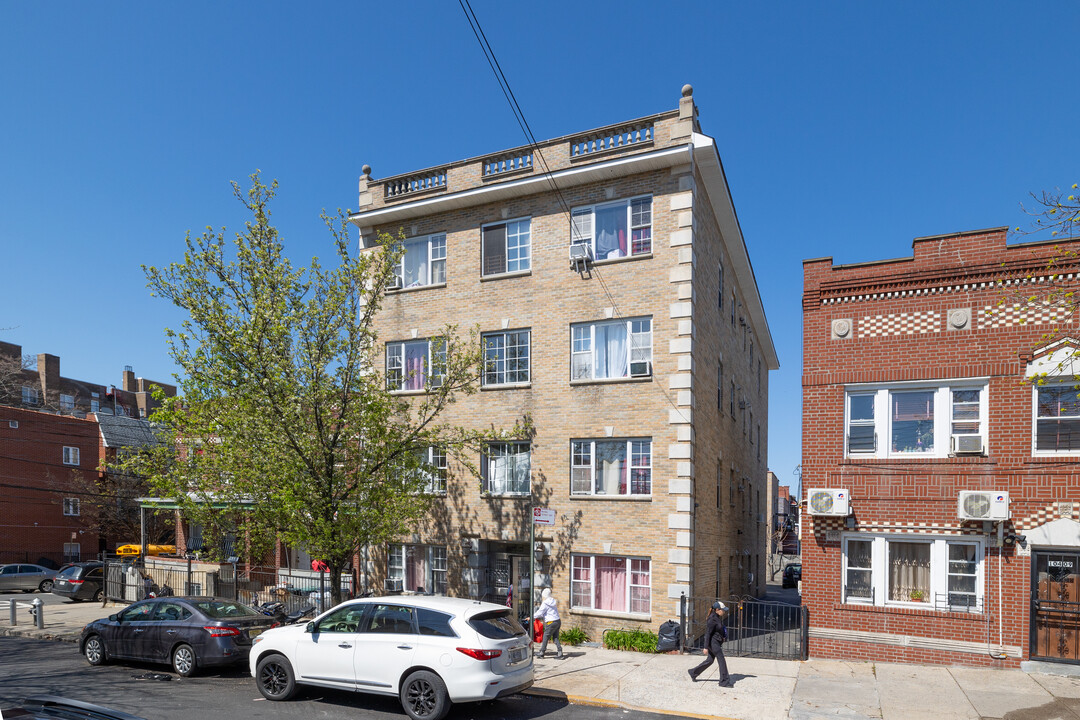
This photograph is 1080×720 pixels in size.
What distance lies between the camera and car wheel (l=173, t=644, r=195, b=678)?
43.9 ft

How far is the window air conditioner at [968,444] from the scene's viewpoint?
1436 cm

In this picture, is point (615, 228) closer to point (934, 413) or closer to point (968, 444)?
point (934, 413)

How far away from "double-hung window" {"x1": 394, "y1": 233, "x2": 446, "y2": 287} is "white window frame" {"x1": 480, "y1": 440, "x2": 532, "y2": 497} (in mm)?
5056

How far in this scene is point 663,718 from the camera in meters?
11.1

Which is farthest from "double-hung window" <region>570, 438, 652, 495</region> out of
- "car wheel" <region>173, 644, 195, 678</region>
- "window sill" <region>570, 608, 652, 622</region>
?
"car wheel" <region>173, 644, 195, 678</region>

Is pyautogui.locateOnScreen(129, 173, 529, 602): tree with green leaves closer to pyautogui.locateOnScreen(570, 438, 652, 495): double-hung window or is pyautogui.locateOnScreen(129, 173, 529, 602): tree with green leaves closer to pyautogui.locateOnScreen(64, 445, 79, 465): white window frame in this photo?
pyautogui.locateOnScreen(570, 438, 652, 495): double-hung window

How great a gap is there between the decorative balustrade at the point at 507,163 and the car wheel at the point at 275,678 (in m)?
13.2

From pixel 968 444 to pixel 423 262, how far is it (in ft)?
46.9

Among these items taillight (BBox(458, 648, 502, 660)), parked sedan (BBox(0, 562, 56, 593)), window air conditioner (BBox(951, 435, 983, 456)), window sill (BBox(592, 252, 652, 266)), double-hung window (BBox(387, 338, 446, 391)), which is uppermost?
window sill (BBox(592, 252, 652, 266))

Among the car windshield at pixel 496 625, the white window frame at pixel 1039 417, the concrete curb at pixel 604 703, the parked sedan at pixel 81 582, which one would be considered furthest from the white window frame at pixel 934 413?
the parked sedan at pixel 81 582

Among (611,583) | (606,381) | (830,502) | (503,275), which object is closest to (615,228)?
(503,275)

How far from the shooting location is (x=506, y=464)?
63.0 ft

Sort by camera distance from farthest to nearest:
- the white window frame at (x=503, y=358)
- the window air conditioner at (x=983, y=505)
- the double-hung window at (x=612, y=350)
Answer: the white window frame at (x=503, y=358), the double-hung window at (x=612, y=350), the window air conditioner at (x=983, y=505)

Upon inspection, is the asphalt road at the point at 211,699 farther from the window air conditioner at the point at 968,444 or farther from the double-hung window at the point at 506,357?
the double-hung window at the point at 506,357
